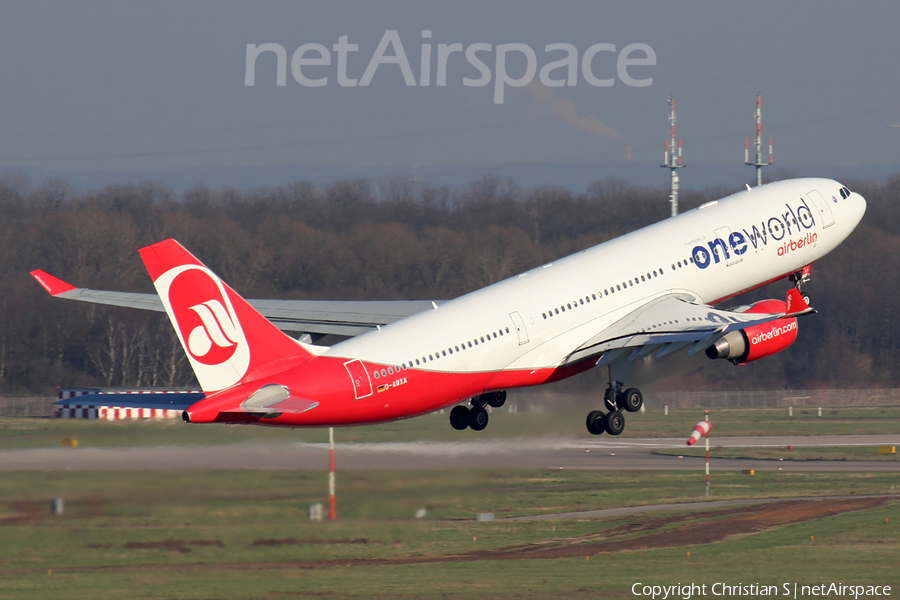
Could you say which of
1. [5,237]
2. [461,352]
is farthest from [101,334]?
[461,352]

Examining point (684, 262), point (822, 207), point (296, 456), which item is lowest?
point (296, 456)

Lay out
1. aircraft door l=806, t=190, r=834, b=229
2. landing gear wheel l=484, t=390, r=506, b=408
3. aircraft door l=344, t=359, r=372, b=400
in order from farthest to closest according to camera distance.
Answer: aircraft door l=806, t=190, r=834, b=229, landing gear wheel l=484, t=390, r=506, b=408, aircraft door l=344, t=359, r=372, b=400

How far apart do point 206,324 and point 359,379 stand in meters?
4.38

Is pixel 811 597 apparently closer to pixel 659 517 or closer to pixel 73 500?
pixel 659 517

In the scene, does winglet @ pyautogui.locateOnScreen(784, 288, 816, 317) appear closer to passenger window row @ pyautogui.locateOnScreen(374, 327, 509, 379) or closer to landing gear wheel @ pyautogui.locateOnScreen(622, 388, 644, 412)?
landing gear wheel @ pyautogui.locateOnScreen(622, 388, 644, 412)

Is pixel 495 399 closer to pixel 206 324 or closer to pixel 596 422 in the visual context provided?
pixel 596 422

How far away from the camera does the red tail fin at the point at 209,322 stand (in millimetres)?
28922

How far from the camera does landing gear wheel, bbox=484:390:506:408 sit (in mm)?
38969

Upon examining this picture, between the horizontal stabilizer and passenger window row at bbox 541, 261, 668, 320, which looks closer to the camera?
the horizontal stabilizer

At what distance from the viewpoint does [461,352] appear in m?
34.0

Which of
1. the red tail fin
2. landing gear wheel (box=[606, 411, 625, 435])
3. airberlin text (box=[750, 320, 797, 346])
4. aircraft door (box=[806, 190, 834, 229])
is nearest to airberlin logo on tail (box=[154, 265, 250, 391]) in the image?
the red tail fin

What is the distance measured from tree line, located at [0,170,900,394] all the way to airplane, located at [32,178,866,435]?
4771 centimetres

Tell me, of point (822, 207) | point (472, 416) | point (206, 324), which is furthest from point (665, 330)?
point (206, 324)

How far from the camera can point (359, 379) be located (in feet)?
104
